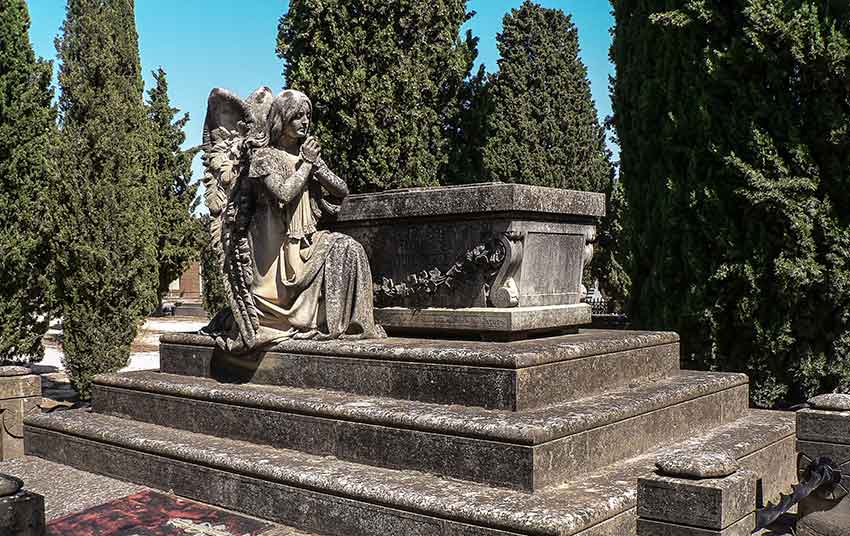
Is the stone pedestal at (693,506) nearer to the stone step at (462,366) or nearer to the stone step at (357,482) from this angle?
the stone step at (357,482)

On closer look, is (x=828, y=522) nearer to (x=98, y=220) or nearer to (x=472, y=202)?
(x=472, y=202)

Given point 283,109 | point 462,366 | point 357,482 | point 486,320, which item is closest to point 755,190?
point 486,320

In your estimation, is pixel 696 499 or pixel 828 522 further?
pixel 828 522

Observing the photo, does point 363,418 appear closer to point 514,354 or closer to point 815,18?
point 514,354

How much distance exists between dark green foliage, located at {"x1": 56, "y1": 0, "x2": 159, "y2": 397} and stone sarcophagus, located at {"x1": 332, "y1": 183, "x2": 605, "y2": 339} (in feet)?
14.6

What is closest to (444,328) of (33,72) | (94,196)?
(94,196)

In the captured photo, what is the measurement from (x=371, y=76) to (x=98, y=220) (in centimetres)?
495

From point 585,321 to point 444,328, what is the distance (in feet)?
4.00

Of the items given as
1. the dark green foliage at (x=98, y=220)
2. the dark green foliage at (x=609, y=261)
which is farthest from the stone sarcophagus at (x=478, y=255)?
the dark green foliage at (x=609, y=261)

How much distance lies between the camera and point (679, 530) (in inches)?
126

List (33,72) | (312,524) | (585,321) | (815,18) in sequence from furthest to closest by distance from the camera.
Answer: (33,72) → (815,18) → (585,321) → (312,524)

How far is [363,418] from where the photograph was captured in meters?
5.08

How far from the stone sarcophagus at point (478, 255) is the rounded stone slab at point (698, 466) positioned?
244 cm

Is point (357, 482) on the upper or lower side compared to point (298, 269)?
lower
